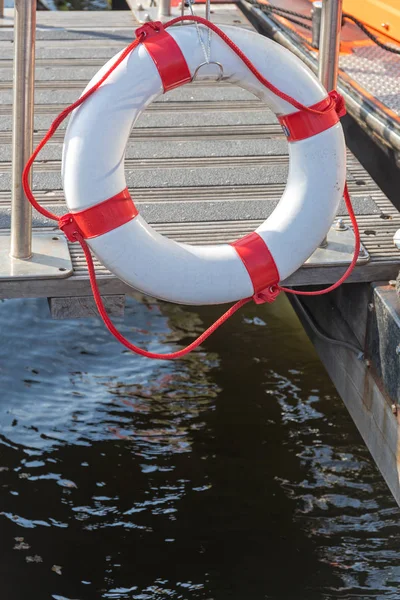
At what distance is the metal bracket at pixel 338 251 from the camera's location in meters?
2.79

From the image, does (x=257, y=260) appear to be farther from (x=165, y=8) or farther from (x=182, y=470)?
(x=165, y=8)

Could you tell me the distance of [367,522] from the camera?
3.47 meters

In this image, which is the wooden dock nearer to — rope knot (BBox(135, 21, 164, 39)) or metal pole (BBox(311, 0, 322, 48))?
metal pole (BBox(311, 0, 322, 48))

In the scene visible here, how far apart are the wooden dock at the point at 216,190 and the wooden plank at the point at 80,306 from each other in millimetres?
29

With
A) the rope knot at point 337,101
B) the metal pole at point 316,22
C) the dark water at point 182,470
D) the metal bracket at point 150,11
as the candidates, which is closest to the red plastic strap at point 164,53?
the rope knot at point 337,101

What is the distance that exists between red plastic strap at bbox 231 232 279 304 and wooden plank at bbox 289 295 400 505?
0.47 meters

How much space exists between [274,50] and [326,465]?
6.14 feet

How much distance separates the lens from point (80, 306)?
2.73m

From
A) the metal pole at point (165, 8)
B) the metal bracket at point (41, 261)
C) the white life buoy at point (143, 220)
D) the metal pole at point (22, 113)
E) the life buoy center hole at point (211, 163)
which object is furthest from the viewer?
the metal pole at point (165, 8)

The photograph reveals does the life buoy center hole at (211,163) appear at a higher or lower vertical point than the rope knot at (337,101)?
lower

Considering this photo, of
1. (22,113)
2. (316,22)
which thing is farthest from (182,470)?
(316,22)

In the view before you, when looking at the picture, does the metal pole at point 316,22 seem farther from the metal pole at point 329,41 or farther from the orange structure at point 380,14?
the metal pole at point 329,41

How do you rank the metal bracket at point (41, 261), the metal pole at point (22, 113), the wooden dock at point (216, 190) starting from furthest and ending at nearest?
the wooden dock at point (216, 190)
the metal bracket at point (41, 261)
the metal pole at point (22, 113)

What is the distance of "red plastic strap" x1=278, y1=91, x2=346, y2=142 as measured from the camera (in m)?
2.48
